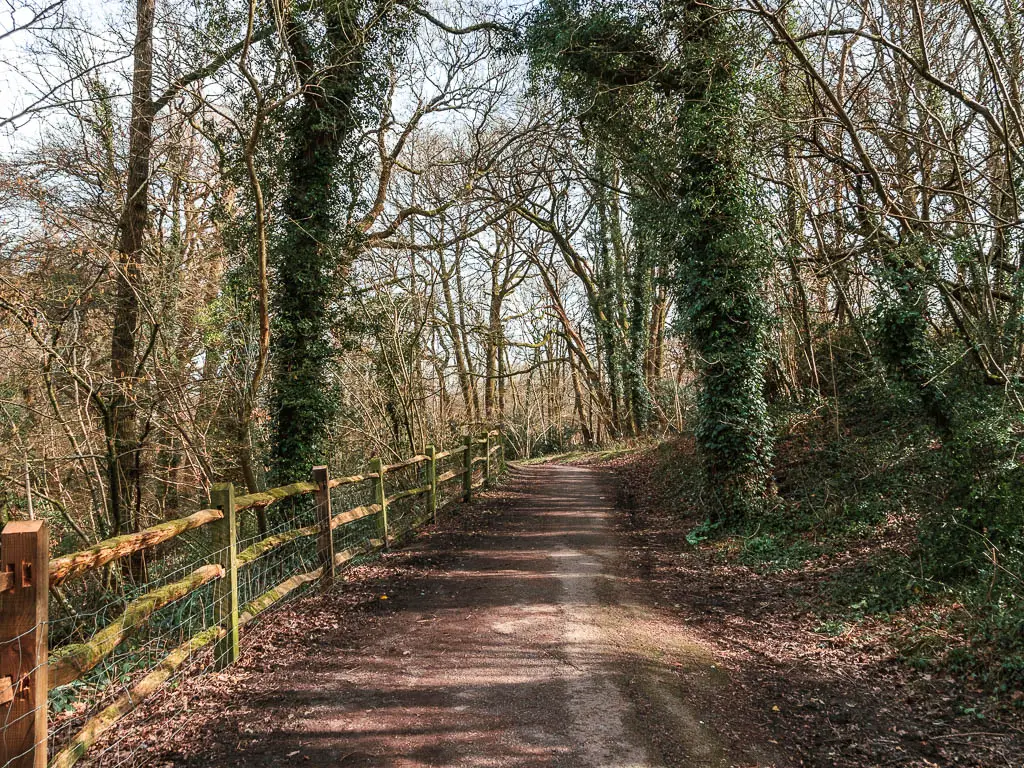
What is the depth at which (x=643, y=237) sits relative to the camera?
11.6m

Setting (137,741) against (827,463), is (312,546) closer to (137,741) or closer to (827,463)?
(137,741)

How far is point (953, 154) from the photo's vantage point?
604 centimetres

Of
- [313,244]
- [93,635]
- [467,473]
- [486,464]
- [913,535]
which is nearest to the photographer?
[93,635]

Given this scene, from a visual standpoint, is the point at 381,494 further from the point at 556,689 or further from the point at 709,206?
the point at 709,206

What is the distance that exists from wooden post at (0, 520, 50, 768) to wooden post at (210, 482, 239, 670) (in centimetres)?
182

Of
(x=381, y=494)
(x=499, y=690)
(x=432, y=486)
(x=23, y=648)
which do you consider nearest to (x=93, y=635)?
(x=23, y=648)

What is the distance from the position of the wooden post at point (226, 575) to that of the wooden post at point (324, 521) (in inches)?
68.7

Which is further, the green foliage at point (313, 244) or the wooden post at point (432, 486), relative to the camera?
the wooden post at point (432, 486)

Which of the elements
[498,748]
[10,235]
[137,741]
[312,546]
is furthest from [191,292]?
[498,748]

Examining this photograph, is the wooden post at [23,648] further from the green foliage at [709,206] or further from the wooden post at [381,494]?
the green foliage at [709,206]

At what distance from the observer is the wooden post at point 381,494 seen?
796 centimetres

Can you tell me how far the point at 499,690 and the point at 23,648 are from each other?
2.64 m

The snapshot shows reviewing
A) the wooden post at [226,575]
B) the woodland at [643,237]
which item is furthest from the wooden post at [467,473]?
the wooden post at [226,575]

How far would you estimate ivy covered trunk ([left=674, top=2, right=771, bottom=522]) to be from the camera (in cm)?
889
